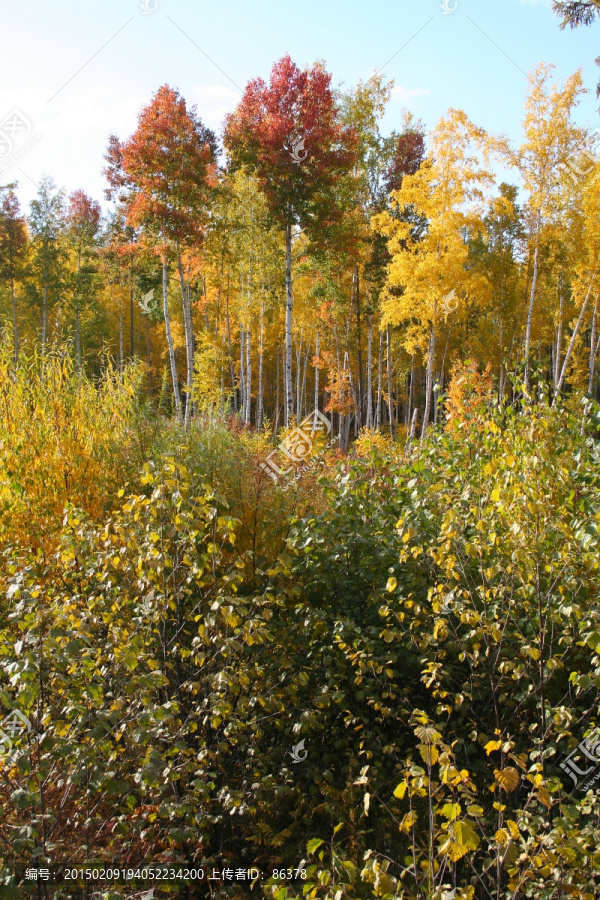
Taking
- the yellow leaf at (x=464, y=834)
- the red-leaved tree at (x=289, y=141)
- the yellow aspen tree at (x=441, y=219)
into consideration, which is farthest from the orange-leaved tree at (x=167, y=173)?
the yellow leaf at (x=464, y=834)

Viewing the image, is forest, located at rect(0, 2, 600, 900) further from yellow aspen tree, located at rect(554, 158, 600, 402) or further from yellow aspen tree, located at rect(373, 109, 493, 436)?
yellow aspen tree, located at rect(554, 158, 600, 402)

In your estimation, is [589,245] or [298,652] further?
[589,245]

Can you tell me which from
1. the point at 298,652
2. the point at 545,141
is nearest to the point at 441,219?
the point at 545,141

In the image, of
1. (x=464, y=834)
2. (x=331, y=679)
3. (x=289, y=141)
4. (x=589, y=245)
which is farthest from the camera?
(x=589, y=245)

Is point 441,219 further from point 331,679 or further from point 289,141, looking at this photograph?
point 331,679

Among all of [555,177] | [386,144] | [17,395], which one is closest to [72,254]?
[386,144]

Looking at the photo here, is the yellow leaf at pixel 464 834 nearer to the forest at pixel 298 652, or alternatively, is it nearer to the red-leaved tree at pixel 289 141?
the forest at pixel 298 652

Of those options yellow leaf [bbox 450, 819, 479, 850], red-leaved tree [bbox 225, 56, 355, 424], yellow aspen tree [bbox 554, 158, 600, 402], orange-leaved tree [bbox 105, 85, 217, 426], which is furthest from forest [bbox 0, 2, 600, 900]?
yellow aspen tree [bbox 554, 158, 600, 402]

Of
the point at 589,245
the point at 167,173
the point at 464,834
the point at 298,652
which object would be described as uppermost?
the point at 167,173

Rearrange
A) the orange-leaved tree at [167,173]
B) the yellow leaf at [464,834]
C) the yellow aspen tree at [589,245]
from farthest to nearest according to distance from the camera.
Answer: the yellow aspen tree at [589,245] → the orange-leaved tree at [167,173] → the yellow leaf at [464,834]

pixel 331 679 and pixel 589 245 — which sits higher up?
pixel 589 245

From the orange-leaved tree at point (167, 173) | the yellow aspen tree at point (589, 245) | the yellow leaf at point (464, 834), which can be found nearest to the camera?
the yellow leaf at point (464, 834)

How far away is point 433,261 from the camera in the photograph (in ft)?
52.3

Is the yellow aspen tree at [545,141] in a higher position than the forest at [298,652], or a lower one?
higher
